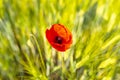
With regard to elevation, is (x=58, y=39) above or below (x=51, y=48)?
above

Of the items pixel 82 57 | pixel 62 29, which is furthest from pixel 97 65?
pixel 62 29


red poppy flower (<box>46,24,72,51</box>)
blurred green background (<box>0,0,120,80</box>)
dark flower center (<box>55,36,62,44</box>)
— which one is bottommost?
blurred green background (<box>0,0,120,80</box>)

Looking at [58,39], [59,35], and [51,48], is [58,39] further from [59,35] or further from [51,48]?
[51,48]

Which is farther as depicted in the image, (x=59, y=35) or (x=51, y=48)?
(x=51, y=48)

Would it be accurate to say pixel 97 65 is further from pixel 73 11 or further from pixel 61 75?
pixel 73 11

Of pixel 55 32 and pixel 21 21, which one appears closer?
pixel 55 32

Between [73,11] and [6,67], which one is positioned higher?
[73,11]

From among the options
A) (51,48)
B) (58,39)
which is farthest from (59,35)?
(51,48)

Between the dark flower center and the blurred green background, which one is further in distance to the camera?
the blurred green background
